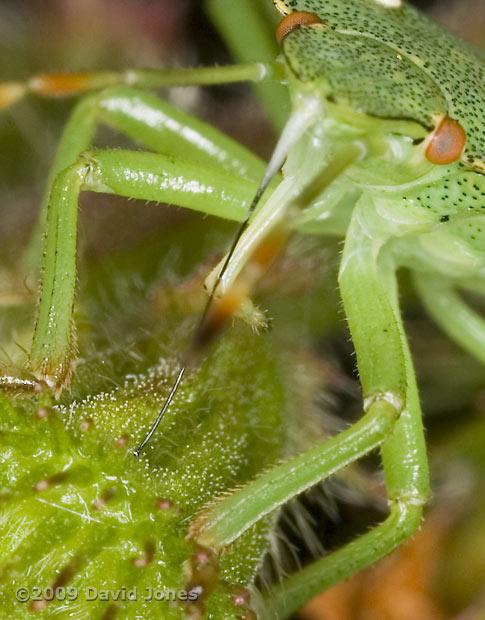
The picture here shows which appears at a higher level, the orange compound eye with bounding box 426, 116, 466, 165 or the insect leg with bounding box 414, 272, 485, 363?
the orange compound eye with bounding box 426, 116, 466, 165

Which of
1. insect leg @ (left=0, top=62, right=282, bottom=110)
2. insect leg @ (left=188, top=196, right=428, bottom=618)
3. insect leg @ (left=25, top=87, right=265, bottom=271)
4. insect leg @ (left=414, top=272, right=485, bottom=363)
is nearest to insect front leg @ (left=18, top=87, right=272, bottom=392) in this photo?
insect leg @ (left=25, top=87, right=265, bottom=271)

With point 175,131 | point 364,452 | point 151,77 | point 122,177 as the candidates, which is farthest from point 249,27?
point 364,452

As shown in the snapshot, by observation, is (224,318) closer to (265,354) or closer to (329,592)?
(265,354)

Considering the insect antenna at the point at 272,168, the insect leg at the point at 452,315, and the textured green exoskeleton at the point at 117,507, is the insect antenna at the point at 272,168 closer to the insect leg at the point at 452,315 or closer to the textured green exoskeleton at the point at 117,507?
the textured green exoskeleton at the point at 117,507

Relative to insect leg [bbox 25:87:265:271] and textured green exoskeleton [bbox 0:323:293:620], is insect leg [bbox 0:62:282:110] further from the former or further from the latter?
textured green exoskeleton [bbox 0:323:293:620]

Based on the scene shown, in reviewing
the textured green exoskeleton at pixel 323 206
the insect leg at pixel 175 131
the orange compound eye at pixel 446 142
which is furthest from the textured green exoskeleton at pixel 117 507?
the insect leg at pixel 175 131

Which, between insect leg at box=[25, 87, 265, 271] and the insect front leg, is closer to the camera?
the insect front leg
